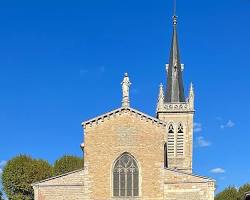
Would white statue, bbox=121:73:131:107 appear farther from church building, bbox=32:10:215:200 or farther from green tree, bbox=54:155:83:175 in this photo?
green tree, bbox=54:155:83:175

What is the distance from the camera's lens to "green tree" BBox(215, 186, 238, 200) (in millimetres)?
61250

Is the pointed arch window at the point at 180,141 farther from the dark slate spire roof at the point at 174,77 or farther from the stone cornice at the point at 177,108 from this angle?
the dark slate spire roof at the point at 174,77

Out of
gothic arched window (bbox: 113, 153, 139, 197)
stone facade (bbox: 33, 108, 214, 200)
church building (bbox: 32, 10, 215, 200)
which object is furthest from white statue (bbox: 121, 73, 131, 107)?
gothic arched window (bbox: 113, 153, 139, 197)

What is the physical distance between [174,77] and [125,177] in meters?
25.0

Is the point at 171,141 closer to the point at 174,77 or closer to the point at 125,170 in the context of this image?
the point at 174,77

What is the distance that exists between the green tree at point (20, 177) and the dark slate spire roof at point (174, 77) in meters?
15.5

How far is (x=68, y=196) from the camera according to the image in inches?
1442

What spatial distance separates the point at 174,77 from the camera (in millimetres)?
60812

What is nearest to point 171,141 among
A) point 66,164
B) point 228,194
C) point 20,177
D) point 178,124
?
point 178,124

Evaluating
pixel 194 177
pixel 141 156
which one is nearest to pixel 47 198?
pixel 141 156

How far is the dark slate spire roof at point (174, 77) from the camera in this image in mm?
59438

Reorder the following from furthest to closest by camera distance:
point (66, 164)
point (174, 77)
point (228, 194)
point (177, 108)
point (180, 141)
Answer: point (228, 194)
point (174, 77)
point (177, 108)
point (180, 141)
point (66, 164)

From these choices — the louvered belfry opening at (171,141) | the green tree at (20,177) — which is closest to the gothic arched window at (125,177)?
the green tree at (20,177)

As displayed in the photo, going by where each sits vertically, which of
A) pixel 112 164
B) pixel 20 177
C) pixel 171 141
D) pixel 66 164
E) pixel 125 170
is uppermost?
pixel 171 141
